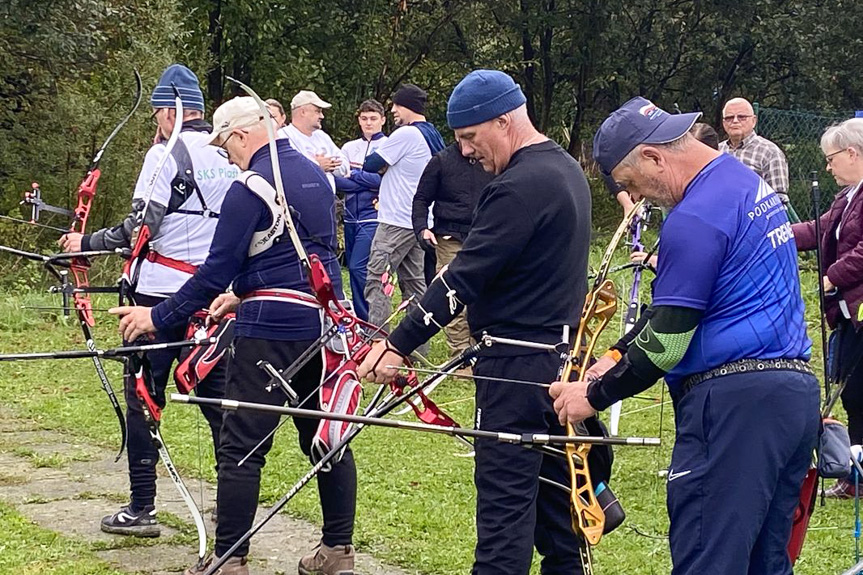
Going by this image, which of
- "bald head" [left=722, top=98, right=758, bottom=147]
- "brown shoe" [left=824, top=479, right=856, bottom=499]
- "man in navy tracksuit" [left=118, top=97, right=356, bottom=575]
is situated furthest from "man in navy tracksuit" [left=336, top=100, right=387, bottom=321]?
"man in navy tracksuit" [left=118, top=97, right=356, bottom=575]

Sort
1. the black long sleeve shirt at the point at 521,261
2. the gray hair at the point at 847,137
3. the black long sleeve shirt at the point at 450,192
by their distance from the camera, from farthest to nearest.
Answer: the black long sleeve shirt at the point at 450,192, the gray hair at the point at 847,137, the black long sleeve shirt at the point at 521,261

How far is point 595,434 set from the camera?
13.6ft

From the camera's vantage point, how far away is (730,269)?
128 inches

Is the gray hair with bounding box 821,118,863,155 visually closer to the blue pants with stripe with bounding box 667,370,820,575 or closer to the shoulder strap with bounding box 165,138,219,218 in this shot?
the blue pants with stripe with bounding box 667,370,820,575

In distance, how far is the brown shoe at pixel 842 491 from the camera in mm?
6379

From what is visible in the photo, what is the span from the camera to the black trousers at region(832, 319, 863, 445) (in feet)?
20.0

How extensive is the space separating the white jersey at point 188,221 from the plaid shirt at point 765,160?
12.7 feet

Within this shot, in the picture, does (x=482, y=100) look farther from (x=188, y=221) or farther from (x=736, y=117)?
(x=736, y=117)

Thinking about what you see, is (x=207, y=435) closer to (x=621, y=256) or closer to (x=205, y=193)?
(x=205, y=193)

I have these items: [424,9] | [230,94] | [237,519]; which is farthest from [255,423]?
[424,9]

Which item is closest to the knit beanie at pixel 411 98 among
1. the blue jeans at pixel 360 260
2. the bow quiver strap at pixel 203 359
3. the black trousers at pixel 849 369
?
the blue jeans at pixel 360 260

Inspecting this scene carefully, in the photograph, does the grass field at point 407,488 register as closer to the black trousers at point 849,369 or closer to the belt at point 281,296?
the black trousers at point 849,369

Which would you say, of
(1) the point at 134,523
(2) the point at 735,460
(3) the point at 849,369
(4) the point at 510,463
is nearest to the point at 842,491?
(3) the point at 849,369

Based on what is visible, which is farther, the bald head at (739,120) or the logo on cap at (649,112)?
the bald head at (739,120)
